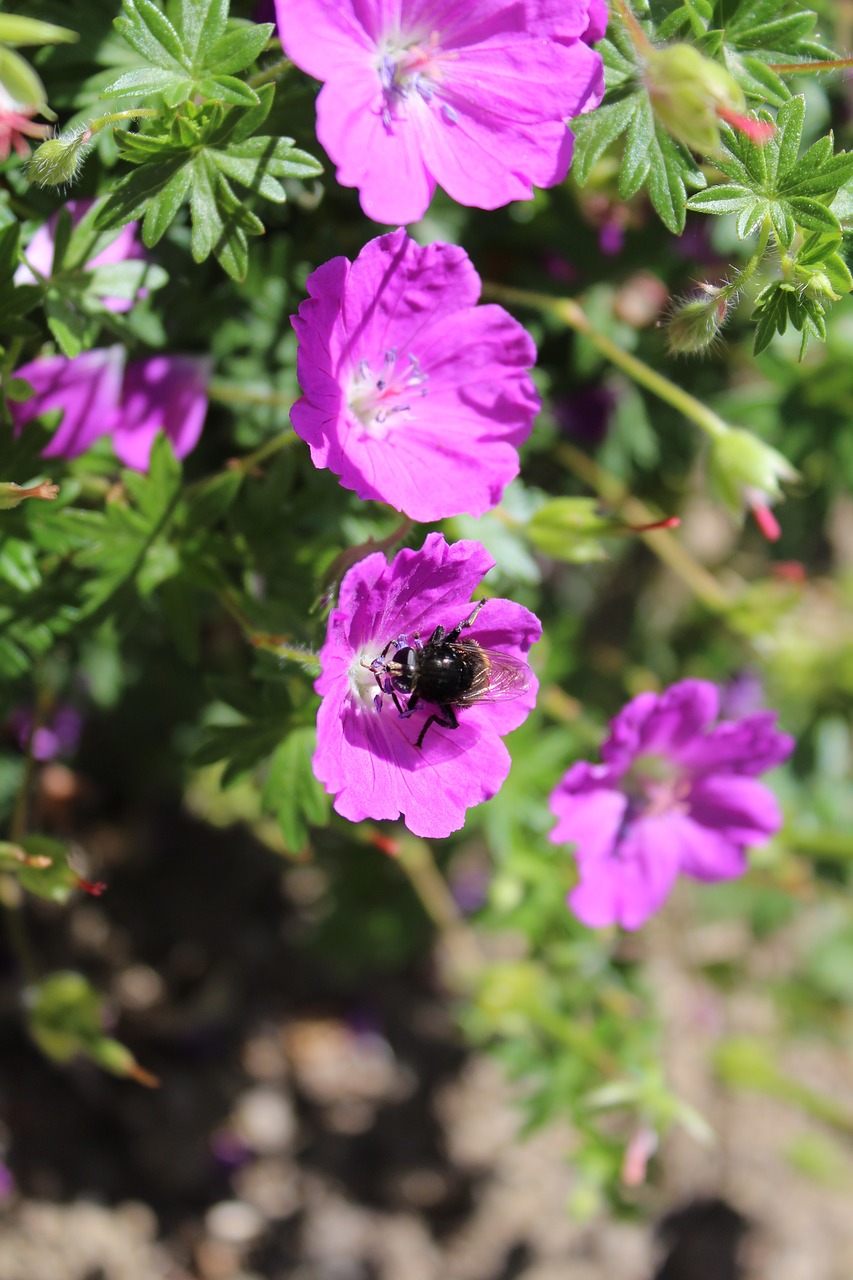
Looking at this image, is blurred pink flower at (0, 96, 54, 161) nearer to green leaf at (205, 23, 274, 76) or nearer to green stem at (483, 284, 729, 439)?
green leaf at (205, 23, 274, 76)

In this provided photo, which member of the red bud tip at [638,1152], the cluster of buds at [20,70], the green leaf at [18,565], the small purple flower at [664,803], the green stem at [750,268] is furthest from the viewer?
the red bud tip at [638,1152]

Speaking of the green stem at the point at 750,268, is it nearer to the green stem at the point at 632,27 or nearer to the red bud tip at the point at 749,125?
the red bud tip at the point at 749,125

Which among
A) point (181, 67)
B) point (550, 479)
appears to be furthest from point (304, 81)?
point (550, 479)

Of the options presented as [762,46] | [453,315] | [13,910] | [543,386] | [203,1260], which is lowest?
[203,1260]

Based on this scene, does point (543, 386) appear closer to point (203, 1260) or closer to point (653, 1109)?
point (653, 1109)

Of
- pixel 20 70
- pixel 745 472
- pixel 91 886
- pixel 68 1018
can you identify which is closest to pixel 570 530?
pixel 745 472

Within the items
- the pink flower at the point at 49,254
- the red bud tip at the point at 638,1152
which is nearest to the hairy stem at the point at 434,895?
the red bud tip at the point at 638,1152
